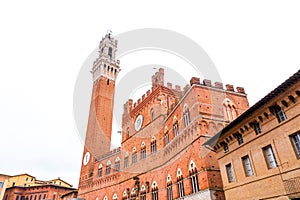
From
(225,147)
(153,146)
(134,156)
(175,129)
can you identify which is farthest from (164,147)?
(225,147)

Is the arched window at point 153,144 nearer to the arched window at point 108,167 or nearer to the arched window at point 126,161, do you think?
A: the arched window at point 126,161

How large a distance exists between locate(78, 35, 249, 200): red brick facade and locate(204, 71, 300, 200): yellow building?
2.40 metres

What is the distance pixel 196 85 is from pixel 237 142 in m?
6.51

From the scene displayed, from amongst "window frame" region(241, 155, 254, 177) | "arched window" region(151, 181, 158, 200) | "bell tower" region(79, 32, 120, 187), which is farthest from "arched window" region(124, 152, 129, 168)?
"window frame" region(241, 155, 254, 177)

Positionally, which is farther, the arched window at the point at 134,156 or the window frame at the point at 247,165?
the arched window at the point at 134,156

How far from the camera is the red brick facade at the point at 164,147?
55.1 feet

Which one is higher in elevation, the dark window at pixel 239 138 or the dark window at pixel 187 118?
the dark window at pixel 187 118

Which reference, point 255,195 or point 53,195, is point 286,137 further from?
point 53,195

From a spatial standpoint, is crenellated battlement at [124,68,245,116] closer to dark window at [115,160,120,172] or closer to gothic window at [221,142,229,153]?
gothic window at [221,142,229,153]

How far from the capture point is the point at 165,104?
26328mm

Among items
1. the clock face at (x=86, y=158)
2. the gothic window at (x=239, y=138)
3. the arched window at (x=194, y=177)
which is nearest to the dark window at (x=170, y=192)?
the arched window at (x=194, y=177)

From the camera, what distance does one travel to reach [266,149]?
11.6 metres

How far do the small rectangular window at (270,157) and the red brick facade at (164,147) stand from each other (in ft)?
15.7

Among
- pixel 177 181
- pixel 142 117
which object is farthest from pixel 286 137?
pixel 142 117
